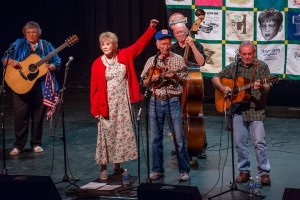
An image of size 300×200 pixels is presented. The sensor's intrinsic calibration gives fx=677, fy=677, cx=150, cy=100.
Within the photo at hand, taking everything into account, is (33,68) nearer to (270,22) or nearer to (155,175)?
(155,175)

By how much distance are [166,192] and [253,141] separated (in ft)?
7.34

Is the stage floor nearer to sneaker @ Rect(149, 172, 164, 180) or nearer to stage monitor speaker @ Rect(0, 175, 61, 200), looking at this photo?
sneaker @ Rect(149, 172, 164, 180)

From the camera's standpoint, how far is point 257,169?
8.62m

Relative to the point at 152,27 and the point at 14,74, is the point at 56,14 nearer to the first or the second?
the point at 14,74

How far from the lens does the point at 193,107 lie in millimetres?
8547

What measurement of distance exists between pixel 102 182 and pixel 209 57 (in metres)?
4.62

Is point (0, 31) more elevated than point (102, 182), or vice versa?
point (0, 31)

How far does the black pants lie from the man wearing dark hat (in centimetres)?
231

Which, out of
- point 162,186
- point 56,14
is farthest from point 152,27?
point 56,14

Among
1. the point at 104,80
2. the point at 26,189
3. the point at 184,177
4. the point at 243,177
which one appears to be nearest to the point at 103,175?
the point at 184,177

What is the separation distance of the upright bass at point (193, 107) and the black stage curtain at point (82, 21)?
479 cm

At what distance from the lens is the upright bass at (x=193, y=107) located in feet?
27.7

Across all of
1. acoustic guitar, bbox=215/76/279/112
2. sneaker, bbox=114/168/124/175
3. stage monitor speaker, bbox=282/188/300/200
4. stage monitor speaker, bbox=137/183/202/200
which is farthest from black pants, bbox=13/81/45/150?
stage monitor speaker, bbox=282/188/300/200

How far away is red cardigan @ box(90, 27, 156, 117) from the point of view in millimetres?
8023
